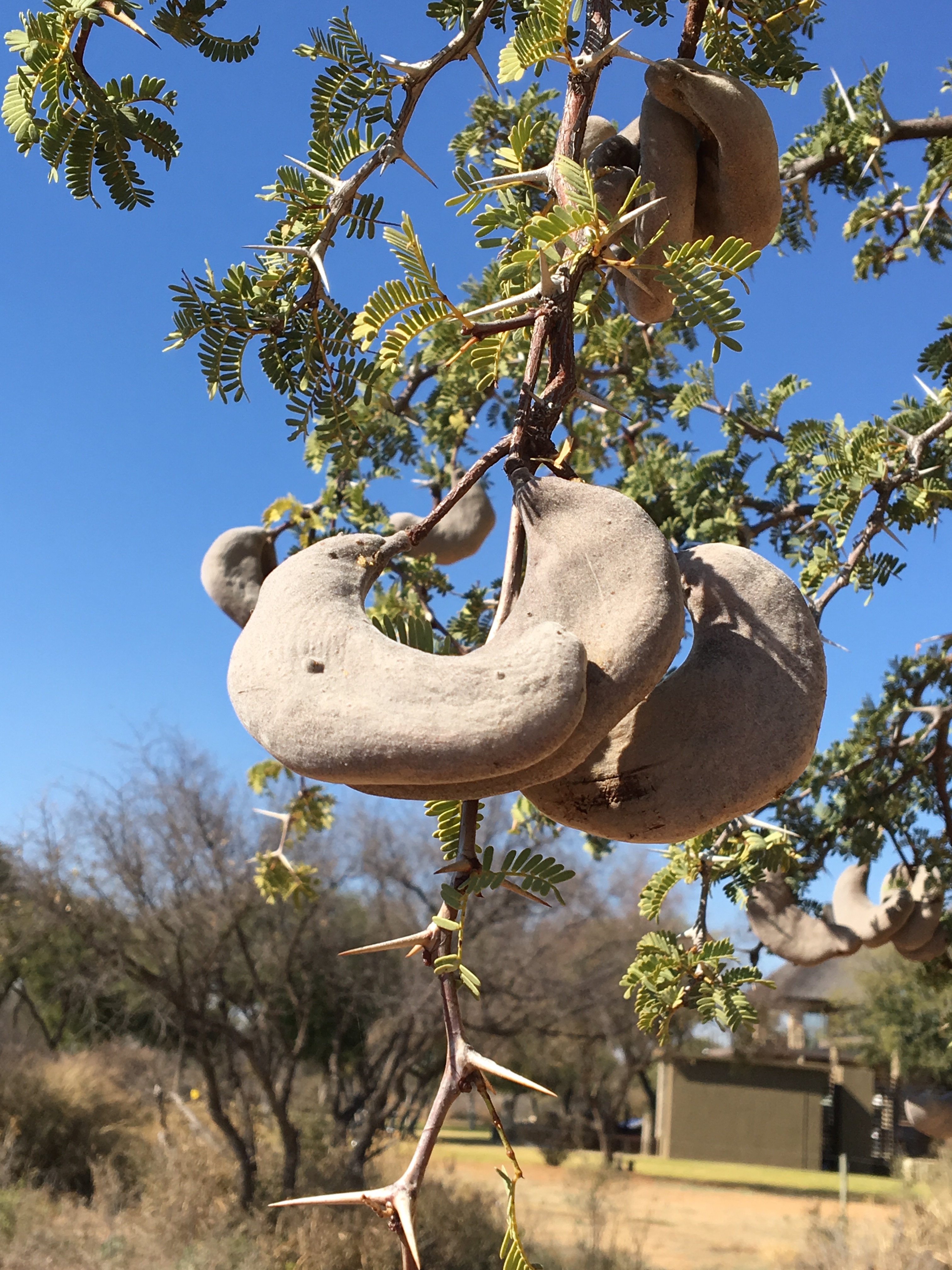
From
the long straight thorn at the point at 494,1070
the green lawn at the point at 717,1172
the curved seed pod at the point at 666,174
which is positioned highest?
the curved seed pod at the point at 666,174

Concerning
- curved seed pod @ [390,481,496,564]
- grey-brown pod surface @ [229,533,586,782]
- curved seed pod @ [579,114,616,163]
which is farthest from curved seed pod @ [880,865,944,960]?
grey-brown pod surface @ [229,533,586,782]

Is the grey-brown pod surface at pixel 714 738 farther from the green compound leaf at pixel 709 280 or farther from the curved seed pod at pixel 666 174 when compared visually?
the curved seed pod at pixel 666 174

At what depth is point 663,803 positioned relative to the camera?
3.43 feet

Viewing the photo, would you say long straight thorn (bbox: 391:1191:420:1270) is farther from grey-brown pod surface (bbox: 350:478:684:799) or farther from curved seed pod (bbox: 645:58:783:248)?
curved seed pod (bbox: 645:58:783:248)

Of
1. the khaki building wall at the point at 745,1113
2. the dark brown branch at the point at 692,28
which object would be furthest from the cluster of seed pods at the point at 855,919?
the khaki building wall at the point at 745,1113

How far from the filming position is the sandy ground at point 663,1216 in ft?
39.7

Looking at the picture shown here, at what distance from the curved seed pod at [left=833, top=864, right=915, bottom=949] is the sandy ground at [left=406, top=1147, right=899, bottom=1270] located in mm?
7651

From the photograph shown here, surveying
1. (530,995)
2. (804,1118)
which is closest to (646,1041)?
(804,1118)

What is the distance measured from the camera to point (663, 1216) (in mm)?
15914

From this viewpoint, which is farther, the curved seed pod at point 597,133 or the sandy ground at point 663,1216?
the sandy ground at point 663,1216

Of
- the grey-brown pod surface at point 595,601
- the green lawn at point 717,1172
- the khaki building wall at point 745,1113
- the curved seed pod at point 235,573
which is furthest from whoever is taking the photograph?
the khaki building wall at point 745,1113

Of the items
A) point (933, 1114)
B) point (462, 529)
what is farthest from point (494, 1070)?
point (933, 1114)

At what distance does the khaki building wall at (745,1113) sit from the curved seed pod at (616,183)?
79.3 ft

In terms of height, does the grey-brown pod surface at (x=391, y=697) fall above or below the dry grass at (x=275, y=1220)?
above
